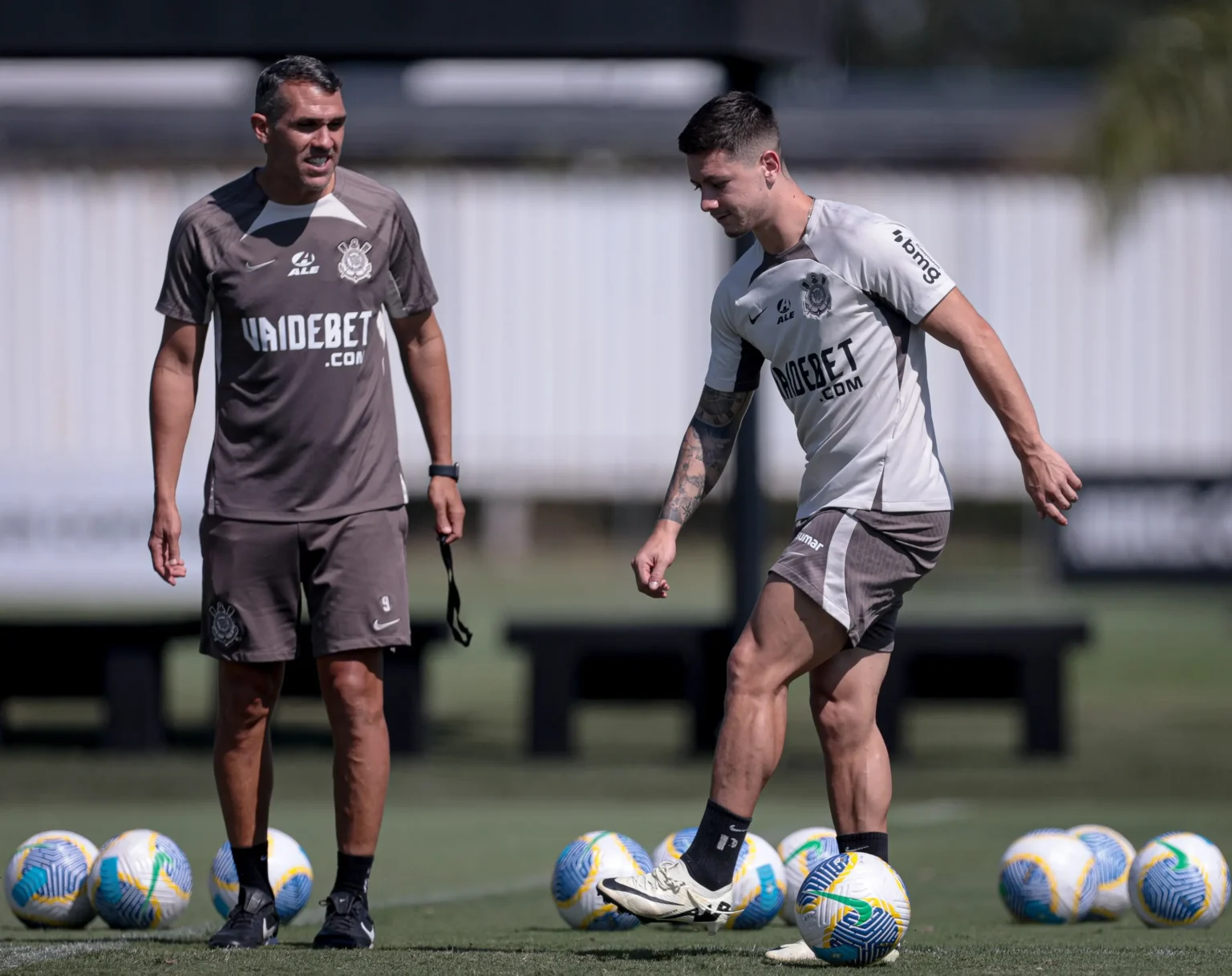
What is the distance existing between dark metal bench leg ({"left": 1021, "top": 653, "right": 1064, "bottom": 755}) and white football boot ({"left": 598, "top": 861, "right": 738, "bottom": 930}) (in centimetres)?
706

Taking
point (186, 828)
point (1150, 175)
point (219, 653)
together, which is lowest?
point (186, 828)

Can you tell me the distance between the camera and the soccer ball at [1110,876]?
660 centimetres

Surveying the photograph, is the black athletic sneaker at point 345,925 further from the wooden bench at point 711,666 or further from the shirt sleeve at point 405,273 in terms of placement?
the wooden bench at point 711,666

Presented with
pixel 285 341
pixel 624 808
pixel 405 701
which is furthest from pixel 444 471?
pixel 405 701

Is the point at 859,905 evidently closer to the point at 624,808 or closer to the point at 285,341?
the point at 285,341

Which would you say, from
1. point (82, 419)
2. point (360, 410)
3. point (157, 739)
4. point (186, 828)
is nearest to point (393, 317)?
point (360, 410)

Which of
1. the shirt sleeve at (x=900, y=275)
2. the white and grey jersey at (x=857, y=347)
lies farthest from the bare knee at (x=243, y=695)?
the shirt sleeve at (x=900, y=275)

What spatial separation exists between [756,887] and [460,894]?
65.6 inches

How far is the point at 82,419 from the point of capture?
24.4m

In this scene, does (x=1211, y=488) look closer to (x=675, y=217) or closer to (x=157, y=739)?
(x=675, y=217)

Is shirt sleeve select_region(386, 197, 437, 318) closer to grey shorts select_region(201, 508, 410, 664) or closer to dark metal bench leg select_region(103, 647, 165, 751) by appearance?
grey shorts select_region(201, 508, 410, 664)

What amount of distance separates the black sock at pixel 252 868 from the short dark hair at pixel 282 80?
207cm

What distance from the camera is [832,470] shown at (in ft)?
18.1

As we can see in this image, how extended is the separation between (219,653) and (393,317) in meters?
1.09
